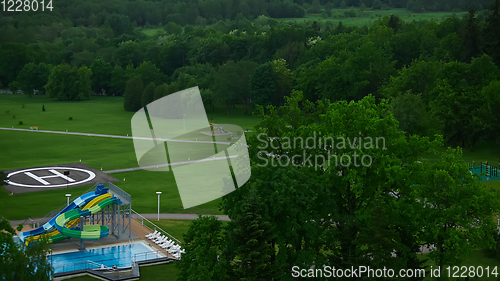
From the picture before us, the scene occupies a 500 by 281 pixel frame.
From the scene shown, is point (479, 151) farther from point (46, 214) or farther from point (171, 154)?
point (46, 214)

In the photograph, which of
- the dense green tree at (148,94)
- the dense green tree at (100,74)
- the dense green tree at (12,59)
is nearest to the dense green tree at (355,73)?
the dense green tree at (148,94)

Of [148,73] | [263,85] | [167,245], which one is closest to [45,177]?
[167,245]

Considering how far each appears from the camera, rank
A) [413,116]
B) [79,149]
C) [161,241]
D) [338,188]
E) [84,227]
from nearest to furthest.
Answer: [338,188]
[84,227]
[161,241]
[413,116]
[79,149]

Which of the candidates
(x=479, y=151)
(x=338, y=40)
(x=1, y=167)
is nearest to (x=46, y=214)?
(x=1, y=167)

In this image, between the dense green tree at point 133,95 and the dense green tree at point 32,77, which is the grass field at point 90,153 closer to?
the dense green tree at point 133,95

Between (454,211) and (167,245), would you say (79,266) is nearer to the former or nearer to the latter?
(167,245)
